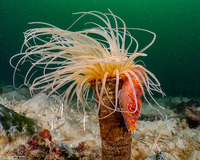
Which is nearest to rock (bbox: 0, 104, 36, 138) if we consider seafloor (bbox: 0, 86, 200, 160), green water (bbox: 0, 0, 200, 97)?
seafloor (bbox: 0, 86, 200, 160)

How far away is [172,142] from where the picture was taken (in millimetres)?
2830

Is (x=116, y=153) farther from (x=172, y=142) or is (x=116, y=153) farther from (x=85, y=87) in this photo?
(x=172, y=142)

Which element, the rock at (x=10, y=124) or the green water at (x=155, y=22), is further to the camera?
the green water at (x=155, y=22)

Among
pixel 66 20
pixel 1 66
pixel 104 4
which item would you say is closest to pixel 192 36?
pixel 104 4

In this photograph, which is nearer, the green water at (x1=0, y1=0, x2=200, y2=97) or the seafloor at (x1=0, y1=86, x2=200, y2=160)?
the seafloor at (x1=0, y1=86, x2=200, y2=160)

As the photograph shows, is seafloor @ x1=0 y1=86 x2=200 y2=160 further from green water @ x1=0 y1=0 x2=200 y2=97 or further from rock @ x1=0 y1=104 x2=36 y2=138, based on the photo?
green water @ x1=0 y1=0 x2=200 y2=97

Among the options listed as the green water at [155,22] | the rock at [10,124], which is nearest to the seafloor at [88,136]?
the rock at [10,124]

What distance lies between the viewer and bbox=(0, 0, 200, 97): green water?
45.6m

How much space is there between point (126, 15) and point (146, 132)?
52399 millimetres

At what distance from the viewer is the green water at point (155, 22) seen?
1796 inches

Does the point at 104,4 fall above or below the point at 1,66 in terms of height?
above

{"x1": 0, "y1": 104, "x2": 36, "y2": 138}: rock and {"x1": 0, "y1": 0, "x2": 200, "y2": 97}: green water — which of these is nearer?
{"x1": 0, "y1": 104, "x2": 36, "y2": 138}: rock

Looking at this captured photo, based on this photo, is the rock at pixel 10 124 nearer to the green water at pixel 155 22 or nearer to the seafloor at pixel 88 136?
the seafloor at pixel 88 136

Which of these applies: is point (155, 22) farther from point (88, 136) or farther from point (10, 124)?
point (10, 124)
